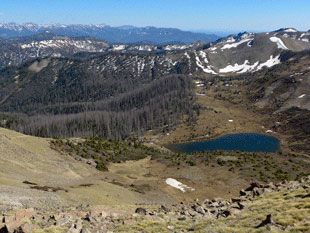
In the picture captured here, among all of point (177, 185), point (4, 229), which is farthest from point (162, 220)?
point (177, 185)

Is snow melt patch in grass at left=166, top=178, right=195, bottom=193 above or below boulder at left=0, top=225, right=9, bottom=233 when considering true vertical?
below

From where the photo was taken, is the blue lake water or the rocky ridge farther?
the blue lake water

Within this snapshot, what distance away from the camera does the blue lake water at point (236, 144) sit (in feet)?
466

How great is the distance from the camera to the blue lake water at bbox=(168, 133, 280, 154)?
142m

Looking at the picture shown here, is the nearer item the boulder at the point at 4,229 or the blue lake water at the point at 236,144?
the boulder at the point at 4,229

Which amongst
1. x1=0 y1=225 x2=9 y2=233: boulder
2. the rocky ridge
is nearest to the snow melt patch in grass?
the rocky ridge

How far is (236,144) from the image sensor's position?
147750mm

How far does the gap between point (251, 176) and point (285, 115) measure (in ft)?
422

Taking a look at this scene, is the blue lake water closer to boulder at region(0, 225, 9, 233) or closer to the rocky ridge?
the rocky ridge

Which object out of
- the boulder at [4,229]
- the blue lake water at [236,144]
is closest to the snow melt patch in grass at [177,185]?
the boulder at [4,229]

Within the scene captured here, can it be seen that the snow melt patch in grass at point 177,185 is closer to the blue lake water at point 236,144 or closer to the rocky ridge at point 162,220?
the rocky ridge at point 162,220

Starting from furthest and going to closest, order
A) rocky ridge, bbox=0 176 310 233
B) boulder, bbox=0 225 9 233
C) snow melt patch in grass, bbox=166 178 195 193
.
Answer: snow melt patch in grass, bbox=166 178 195 193 < rocky ridge, bbox=0 176 310 233 < boulder, bbox=0 225 9 233

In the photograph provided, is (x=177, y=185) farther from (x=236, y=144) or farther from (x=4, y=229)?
(x=236, y=144)

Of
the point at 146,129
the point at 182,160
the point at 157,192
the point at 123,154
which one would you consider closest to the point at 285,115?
the point at 146,129
